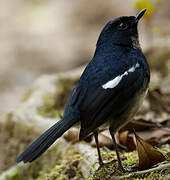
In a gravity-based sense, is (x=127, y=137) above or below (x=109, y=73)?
below

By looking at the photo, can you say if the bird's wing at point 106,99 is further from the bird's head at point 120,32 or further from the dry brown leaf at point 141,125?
the dry brown leaf at point 141,125

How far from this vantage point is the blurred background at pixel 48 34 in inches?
377

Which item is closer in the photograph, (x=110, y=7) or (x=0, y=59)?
(x=0, y=59)

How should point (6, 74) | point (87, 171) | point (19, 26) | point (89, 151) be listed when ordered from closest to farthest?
point (87, 171) < point (89, 151) < point (6, 74) < point (19, 26)

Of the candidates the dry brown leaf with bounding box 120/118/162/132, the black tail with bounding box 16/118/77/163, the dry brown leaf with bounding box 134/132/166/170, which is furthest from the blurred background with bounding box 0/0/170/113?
the dry brown leaf with bounding box 134/132/166/170

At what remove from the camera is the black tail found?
3395mm

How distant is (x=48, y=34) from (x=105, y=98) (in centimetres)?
742

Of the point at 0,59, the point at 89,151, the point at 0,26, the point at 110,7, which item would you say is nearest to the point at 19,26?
the point at 0,26

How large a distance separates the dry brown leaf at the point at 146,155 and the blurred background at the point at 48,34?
18.2 ft

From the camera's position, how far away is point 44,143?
11.3 feet

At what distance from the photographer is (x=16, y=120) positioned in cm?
532

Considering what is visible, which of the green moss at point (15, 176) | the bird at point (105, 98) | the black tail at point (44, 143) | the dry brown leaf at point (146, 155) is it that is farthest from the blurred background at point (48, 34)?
the dry brown leaf at point (146, 155)

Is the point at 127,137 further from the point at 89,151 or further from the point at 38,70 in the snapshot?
the point at 38,70

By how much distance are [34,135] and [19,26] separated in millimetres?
6685
